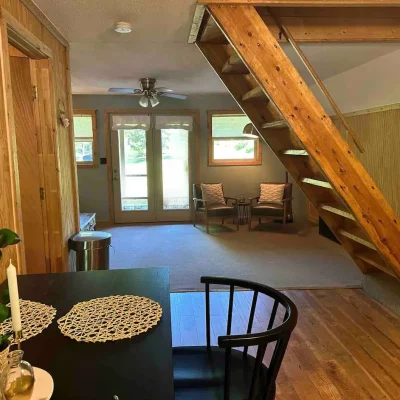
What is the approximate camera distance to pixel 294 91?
7.67 ft

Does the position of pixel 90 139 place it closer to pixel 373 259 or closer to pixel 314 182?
pixel 314 182

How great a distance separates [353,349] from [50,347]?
216 centimetres

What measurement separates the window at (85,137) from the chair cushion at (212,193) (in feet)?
6.78

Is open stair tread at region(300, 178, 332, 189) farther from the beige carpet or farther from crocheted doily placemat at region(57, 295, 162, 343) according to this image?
crocheted doily placemat at region(57, 295, 162, 343)

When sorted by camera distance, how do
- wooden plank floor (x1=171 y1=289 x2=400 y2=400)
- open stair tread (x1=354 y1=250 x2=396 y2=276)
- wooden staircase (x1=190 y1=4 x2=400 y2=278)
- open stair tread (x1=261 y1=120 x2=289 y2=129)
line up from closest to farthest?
wooden plank floor (x1=171 y1=289 x2=400 y2=400) < wooden staircase (x1=190 y1=4 x2=400 y2=278) < open stair tread (x1=261 y1=120 x2=289 y2=129) < open stair tread (x1=354 y1=250 x2=396 y2=276)

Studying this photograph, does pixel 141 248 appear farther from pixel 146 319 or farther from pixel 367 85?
pixel 146 319

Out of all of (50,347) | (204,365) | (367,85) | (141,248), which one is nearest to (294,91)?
(204,365)

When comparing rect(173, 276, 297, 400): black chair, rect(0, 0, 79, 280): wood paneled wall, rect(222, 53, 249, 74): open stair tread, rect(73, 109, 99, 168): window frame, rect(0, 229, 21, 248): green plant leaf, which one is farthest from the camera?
rect(73, 109, 99, 168): window frame

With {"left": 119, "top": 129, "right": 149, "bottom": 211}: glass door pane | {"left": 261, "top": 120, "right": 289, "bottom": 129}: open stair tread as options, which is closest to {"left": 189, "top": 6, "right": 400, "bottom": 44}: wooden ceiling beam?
{"left": 261, "top": 120, "right": 289, "bottom": 129}: open stair tread

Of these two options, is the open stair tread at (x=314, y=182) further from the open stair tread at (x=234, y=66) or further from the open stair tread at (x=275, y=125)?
the open stair tread at (x=234, y=66)

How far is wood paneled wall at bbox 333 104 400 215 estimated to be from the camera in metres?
4.09

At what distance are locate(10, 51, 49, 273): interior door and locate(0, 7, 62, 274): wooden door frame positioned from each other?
43mm

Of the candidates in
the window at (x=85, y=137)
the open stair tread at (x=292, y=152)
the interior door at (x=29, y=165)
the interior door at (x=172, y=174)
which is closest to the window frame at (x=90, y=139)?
the window at (x=85, y=137)

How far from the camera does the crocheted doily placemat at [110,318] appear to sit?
1251 millimetres
